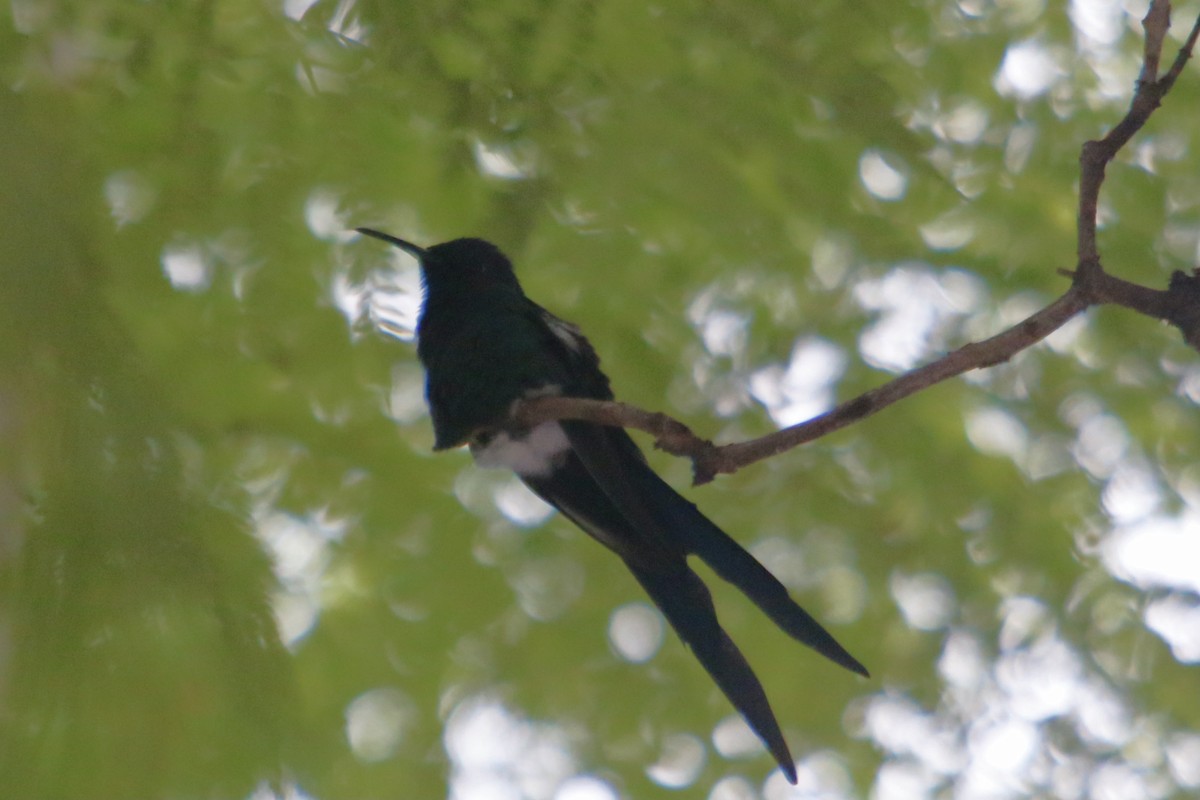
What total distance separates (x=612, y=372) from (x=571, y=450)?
0.49 metres

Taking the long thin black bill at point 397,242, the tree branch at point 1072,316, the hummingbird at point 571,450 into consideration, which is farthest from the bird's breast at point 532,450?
the tree branch at point 1072,316

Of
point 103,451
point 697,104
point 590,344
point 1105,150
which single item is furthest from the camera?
point 590,344

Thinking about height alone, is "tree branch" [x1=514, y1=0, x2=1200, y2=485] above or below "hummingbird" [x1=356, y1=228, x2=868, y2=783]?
above

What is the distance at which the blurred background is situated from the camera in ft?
6.84

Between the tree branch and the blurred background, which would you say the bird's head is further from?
the tree branch

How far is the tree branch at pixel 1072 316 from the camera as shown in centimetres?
196

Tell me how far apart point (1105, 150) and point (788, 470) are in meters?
1.75

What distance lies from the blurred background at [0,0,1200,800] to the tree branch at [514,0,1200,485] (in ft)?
2.05

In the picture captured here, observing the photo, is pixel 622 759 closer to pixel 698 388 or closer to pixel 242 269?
pixel 698 388

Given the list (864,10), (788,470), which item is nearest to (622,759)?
(788,470)

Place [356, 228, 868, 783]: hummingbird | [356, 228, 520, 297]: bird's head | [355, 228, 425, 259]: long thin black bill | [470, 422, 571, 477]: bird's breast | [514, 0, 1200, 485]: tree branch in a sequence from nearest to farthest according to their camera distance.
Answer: [514, 0, 1200, 485]: tree branch < [356, 228, 868, 783]: hummingbird < [355, 228, 425, 259]: long thin black bill < [470, 422, 571, 477]: bird's breast < [356, 228, 520, 297]: bird's head

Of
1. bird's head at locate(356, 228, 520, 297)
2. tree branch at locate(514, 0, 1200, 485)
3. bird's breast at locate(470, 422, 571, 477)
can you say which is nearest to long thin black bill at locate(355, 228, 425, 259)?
bird's head at locate(356, 228, 520, 297)

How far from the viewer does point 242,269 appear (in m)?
3.02

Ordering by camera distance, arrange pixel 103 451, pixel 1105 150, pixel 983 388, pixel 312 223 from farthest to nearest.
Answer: pixel 983 388, pixel 312 223, pixel 1105 150, pixel 103 451
